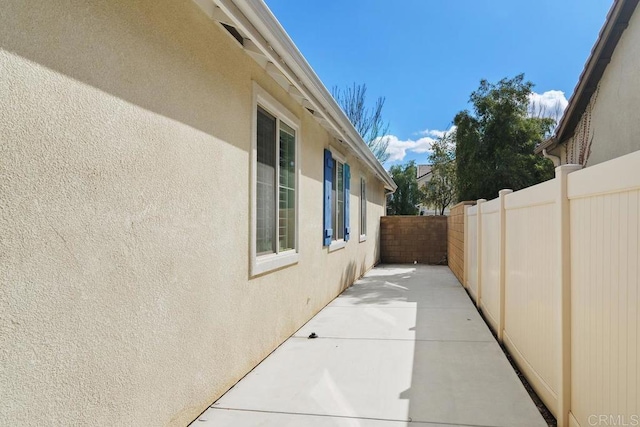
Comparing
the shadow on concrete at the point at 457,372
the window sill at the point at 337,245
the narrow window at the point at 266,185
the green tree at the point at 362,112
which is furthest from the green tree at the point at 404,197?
the narrow window at the point at 266,185

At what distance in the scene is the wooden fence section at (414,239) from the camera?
1462 centimetres

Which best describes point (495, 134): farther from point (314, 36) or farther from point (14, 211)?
point (14, 211)

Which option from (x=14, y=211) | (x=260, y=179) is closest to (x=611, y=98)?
(x=260, y=179)

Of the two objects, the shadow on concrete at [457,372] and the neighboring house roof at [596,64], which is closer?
the shadow on concrete at [457,372]

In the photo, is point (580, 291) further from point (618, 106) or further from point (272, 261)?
point (618, 106)

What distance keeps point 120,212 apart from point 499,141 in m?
14.5

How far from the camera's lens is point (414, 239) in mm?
14898

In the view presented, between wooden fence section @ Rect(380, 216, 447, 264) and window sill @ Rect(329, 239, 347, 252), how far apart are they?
6.84 metres

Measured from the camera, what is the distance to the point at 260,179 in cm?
430

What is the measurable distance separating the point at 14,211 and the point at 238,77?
2427mm

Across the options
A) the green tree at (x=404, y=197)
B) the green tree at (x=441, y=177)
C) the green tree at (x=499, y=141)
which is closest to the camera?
the green tree at (x=499, y=141)

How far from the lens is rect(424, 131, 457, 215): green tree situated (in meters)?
30.0

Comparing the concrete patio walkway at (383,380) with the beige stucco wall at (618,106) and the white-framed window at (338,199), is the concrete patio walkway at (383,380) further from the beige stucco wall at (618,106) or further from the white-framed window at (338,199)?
the beige stucco wall at (618,106)

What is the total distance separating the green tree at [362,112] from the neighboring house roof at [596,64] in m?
15.5
